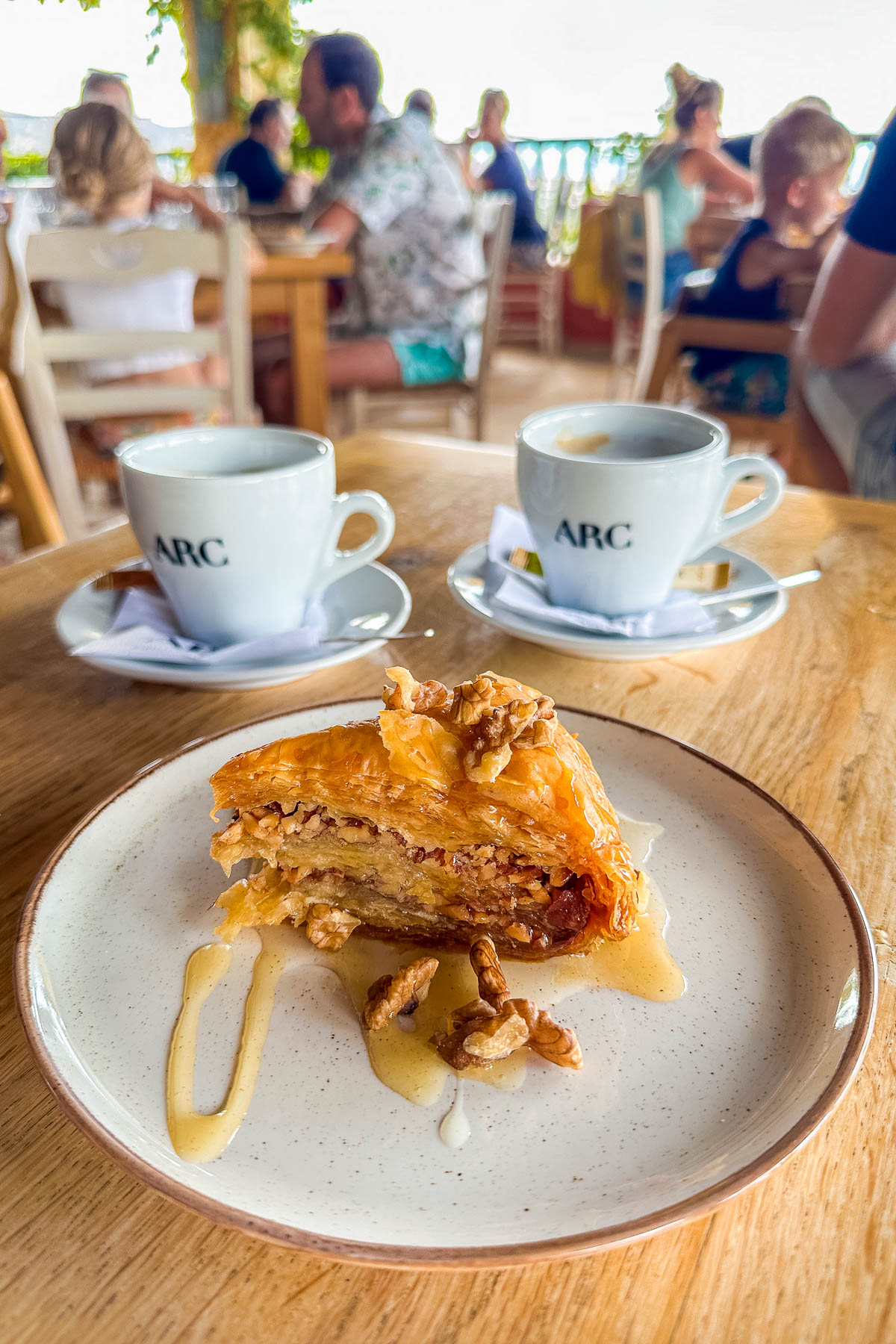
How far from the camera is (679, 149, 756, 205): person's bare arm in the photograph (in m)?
3.98

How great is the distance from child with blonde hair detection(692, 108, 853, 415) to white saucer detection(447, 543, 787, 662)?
5.81 feet

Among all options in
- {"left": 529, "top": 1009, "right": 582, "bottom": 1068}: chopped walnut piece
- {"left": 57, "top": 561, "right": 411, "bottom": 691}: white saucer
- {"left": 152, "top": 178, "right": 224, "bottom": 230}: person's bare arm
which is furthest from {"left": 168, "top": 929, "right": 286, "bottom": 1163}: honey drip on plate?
{"left": 152, "top": 178, "right": 224, "bottom": 230}: person's bare arm

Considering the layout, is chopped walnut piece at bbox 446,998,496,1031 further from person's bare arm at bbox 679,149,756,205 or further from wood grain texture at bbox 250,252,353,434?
person's bare arm at bbox 679,149,756,205

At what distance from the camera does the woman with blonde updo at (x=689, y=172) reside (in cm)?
401

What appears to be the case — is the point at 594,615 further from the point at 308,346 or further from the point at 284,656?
the point at 308,346

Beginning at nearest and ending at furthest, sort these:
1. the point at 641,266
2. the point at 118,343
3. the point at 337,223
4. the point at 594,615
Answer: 1. the point at 594,615
2. the point at 118,343
3. the point at 337,223
4. the point at 641,266

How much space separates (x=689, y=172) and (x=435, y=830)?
4339mm

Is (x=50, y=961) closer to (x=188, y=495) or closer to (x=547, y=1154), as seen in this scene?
(x=547, y=1154)

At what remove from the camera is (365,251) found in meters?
2.69

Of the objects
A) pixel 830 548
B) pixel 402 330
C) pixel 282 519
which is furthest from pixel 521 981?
pixel 402 330

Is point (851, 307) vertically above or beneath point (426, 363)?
above

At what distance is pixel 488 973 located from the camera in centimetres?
43

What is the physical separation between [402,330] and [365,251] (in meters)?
0.24

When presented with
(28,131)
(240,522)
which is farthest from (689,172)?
(240,522)
